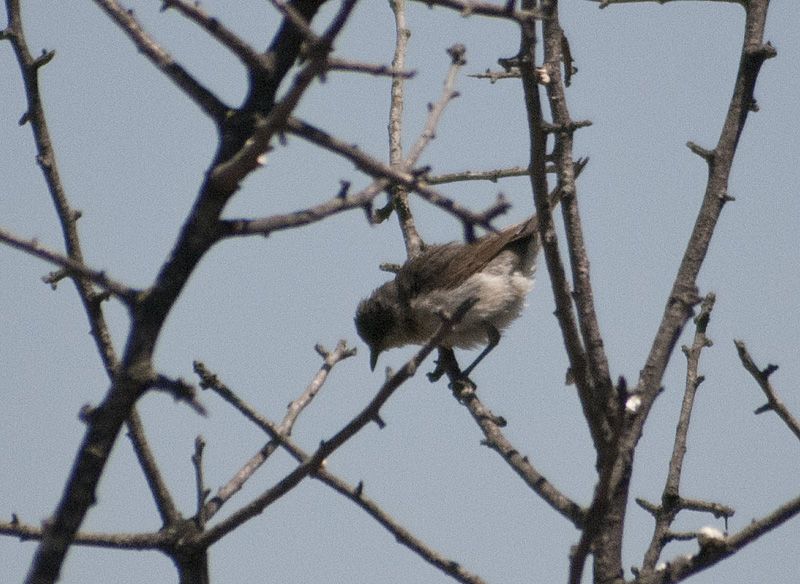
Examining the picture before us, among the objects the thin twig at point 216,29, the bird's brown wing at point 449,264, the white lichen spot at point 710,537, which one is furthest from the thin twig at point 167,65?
the bird's brown wing at point 449,264

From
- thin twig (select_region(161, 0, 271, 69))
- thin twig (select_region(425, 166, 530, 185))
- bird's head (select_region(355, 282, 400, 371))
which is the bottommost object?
thin twig (select_region(161, 0, 271, 69))

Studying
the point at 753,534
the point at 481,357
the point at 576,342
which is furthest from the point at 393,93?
the point at 753,534

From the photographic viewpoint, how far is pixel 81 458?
2117mm

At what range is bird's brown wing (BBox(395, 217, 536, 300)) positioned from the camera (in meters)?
8.90

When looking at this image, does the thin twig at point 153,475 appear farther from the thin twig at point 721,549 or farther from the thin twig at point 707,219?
the thin twig at point 707,219

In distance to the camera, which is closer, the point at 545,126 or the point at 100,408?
the point at 100,408

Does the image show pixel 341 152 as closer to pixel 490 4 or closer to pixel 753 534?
pixel 490 4

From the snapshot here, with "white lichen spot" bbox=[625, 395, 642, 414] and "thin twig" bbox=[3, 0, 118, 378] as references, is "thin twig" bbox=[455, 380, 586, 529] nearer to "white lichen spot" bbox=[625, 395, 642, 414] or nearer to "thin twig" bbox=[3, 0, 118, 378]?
"white lichen spot" bbox=[625, 395, 642, 414]

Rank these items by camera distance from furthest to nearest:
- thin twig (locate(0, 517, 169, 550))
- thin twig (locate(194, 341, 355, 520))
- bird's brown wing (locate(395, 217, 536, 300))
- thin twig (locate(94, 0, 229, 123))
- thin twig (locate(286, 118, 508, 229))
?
bird's brown wing (locate(395, 217, 536, 300)) < thin twig (locate(194, 341, 355, 520)) < thin twig (locate(0, 517, 169, 550)) < thin twig (locate(94, 0, 229, 123)) < thin twig (locate(286, 118, 508, 229))

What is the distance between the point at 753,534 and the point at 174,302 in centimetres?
189

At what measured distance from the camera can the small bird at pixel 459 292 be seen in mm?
8859

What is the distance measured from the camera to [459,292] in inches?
350

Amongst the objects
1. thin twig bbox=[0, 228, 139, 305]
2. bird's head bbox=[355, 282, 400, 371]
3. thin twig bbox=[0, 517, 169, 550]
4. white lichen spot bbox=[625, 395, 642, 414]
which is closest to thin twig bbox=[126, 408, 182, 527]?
thin twig bbox=[0, 517, 169, 550]

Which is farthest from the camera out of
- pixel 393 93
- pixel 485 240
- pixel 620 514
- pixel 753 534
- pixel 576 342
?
pixel 485 240
